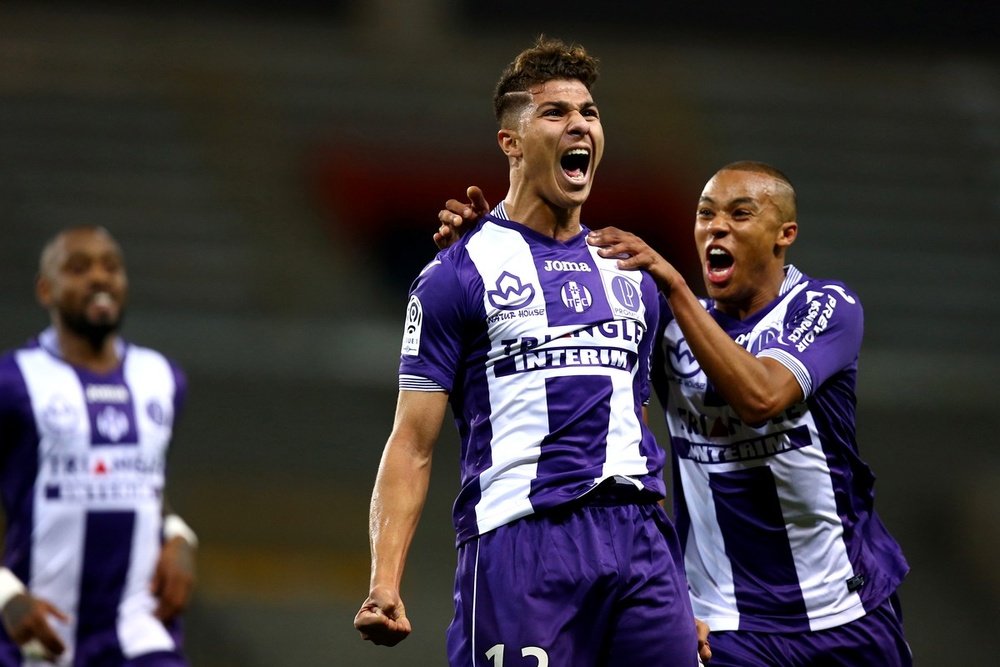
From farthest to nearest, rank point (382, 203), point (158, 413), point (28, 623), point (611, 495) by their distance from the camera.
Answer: point (382, 203)
point (158, 413)
point (28, 623)
point (611, 495)

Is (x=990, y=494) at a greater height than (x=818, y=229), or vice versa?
(x=818, y=229)

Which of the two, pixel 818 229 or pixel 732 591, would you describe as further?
pixel 818 229

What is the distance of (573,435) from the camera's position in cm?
388

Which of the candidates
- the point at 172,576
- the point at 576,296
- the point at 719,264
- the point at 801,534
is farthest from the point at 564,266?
the point at 172,576

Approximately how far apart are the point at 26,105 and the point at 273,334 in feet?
16.5

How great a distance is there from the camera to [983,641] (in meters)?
10.5

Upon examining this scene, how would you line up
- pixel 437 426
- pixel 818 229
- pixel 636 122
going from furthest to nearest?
pixel 636 122, pixel 818 229, pixel 437 426

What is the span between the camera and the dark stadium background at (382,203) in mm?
10945

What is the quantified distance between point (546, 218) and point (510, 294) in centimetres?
33

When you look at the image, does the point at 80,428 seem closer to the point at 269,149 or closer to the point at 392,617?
the point at 392,617

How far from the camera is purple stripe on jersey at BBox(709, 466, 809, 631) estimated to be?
14.9 ft

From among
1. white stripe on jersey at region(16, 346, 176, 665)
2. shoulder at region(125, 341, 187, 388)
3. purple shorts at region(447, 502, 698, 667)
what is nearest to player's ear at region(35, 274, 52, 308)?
white stripe on jersey at region(16, 346, 176, 665)

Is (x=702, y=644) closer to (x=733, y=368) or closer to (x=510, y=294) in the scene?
(x=733, y=368)

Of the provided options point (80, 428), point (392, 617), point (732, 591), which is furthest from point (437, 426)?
point (80, 428)
